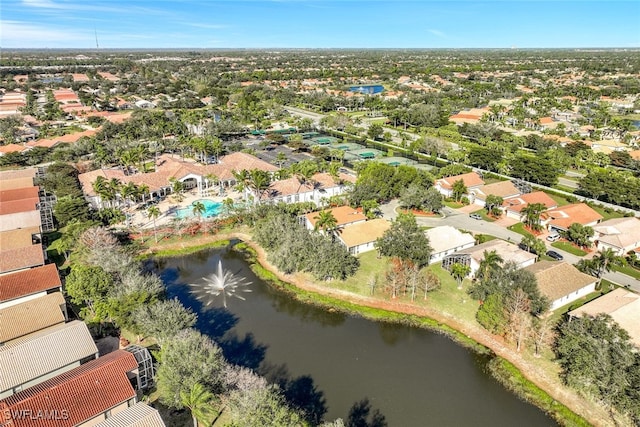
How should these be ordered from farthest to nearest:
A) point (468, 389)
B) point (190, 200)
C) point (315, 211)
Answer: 1. point (190, 200)
2. point (315, 211)
3. point (468, 389)

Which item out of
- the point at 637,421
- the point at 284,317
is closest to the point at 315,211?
the point at 284,317

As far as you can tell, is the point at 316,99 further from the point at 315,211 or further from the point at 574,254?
the point at 574,254

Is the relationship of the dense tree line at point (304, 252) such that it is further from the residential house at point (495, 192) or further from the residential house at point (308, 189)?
the residential house at point (495, 192)

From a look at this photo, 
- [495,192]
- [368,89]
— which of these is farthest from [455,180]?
[368,89]

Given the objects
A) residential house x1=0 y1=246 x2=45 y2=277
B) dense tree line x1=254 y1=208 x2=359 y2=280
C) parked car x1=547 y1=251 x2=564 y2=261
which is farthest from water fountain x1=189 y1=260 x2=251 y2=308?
parked car x1=547 y1=251 x2=564 y2=261

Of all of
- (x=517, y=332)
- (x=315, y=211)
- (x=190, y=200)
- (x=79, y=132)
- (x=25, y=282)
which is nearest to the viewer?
(x=517, y=332)

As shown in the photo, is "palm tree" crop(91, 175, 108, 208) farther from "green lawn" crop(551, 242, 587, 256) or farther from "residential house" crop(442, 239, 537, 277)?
"green lawn" crop(551, 242, 587, 256)

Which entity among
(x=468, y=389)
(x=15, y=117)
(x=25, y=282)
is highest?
(x=15, y=117)

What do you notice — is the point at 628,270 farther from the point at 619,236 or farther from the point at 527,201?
the point at 527,201
